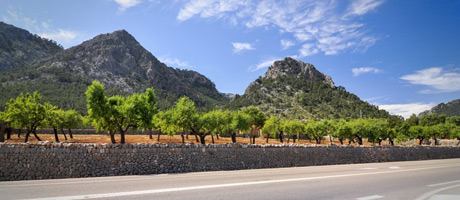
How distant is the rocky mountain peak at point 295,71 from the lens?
465ft

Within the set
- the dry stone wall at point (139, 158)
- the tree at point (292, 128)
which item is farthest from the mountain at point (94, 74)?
the dry stone wall at point (139, 158)

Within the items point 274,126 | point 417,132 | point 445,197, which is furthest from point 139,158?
point 417,132

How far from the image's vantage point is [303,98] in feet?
359

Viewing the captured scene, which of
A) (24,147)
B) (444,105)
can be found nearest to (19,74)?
(24,147)

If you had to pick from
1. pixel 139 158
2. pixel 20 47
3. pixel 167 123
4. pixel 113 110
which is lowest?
pixel 139 158

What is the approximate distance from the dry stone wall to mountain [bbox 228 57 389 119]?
242 feet

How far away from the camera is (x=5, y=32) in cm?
14562

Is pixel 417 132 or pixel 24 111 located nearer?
pixel 24 111

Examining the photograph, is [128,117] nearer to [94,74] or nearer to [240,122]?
[240,122]

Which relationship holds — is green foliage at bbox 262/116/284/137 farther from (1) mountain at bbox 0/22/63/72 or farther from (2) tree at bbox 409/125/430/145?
(1) mountain at bbox 0/22/63/72

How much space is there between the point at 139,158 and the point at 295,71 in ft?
455

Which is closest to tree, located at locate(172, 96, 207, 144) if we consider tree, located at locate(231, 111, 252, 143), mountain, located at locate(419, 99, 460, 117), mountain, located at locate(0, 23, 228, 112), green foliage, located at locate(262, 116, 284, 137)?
tree, located at locate(231, 111, 252, 143)

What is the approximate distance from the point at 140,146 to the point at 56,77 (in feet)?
351

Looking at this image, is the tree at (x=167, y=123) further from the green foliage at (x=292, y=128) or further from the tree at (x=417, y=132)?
the tree at (x=417, y=132)
